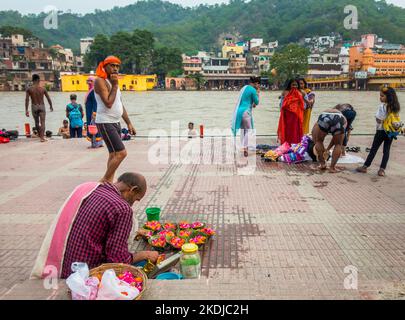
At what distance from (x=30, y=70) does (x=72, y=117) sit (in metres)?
65.0

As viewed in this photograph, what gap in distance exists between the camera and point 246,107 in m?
7.50

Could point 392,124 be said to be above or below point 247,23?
below

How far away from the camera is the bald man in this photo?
2242 mm

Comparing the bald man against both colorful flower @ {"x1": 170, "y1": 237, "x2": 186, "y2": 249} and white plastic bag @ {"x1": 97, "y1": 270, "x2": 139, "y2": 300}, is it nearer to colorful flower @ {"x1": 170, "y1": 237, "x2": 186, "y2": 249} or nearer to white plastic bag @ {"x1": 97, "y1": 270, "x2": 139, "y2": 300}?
white plastic bag @ {"x1": 97, "y1": 270, "x2": 139, "y2": 300}

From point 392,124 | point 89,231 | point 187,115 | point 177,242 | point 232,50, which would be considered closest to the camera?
point 89,231

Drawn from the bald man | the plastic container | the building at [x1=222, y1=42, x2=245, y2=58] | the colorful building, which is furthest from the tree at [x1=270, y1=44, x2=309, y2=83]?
the bald man

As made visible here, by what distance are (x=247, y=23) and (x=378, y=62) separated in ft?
305

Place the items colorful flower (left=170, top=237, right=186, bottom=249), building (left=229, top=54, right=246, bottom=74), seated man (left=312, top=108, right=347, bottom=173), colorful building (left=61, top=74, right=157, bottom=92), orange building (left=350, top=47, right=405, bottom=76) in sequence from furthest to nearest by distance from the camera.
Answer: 1. building (left=229, top=54, right=246, bottom=74)
2. orange building (left=350, top=47, right=405, bottom=76)
3. colorful building (left=61, top=74, right=157, bottom=92)
4. seated man (left=312, top=108, right=347, bottom=173)
5. colorful flower (left=170, top=237, right=186, bottom=249)

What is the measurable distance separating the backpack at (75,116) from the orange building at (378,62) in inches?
2798

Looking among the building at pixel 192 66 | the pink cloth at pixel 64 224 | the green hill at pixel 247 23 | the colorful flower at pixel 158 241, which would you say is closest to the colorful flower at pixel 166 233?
the colorful flower at pixel 158 241

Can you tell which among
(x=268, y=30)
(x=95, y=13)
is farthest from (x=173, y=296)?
(x=95, y=13)

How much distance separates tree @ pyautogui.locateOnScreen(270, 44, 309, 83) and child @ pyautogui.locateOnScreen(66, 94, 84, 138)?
67.3 metres

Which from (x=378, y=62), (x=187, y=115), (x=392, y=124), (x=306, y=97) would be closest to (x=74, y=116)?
(x=306, y=97)

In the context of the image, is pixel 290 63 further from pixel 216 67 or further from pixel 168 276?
pixel 168 276
